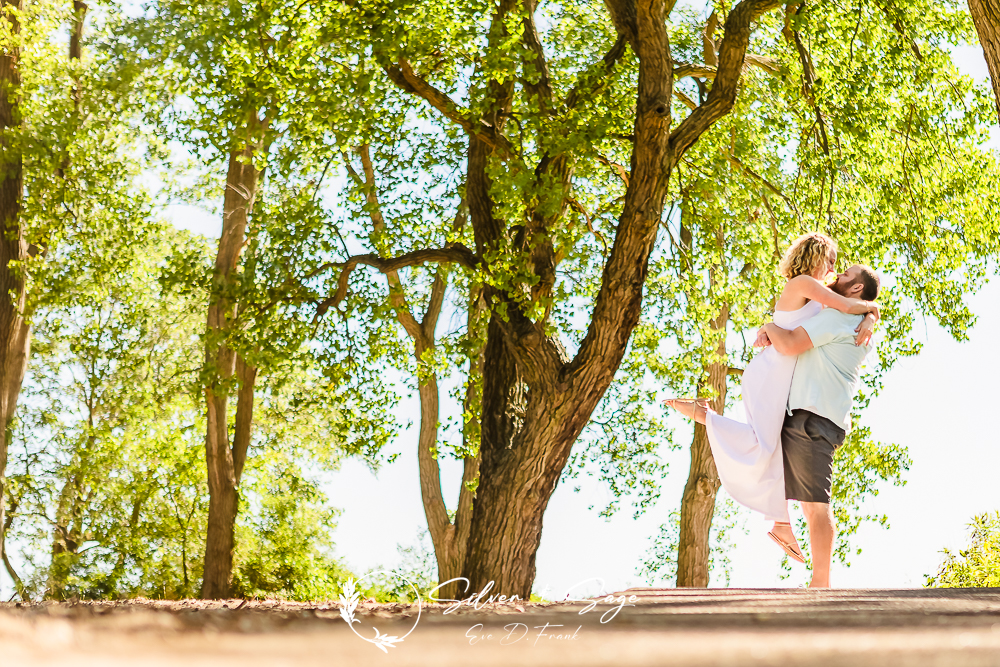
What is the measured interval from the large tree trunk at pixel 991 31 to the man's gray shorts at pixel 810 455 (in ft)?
6.96

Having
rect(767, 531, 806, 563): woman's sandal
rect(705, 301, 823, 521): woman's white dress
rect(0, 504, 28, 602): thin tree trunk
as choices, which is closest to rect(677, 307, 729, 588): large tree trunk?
rect(705, 301, 823, 521): woman's white dress

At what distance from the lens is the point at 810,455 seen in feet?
17.2

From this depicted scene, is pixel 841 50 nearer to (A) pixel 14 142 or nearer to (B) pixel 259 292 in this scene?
(B) pixel 259 292

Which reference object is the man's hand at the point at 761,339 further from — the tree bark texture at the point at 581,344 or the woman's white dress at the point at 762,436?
the tree bark texture at the point at 581,344

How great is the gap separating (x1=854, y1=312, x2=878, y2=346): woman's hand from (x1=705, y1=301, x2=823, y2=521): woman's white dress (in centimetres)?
28

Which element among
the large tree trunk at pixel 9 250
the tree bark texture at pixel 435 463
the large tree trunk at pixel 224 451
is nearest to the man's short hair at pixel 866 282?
the tree bark texture at pixel 435 463

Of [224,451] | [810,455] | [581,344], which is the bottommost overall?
[810,455]

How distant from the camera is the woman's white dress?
549 centimetres

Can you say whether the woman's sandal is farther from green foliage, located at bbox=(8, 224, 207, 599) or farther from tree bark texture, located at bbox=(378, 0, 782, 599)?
green foliage, located at bbox=(8, 224, 207, 599)

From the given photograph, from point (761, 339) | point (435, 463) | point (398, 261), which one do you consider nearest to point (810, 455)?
point (761, 339)

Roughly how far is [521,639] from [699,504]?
11338mm

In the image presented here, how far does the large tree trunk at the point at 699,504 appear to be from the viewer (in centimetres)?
1252

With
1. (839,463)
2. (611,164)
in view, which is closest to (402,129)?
(611,164)

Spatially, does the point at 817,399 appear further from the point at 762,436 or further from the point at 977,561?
the point at 977,561
